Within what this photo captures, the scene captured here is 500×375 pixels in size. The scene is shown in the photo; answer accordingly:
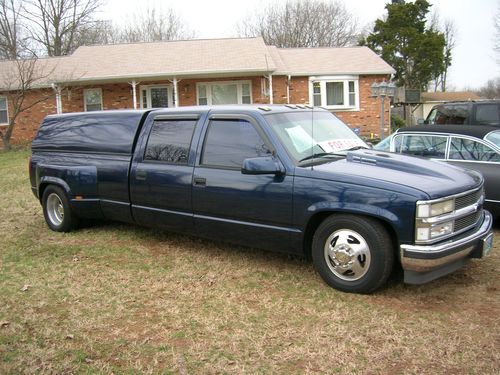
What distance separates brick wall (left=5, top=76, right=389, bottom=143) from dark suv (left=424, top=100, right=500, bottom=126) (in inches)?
473

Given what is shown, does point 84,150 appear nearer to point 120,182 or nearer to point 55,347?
point 120,182

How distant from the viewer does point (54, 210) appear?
6883 mm

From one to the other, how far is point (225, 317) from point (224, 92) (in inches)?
783

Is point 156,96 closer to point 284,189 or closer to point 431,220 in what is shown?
point 284,189

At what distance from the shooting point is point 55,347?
356cm

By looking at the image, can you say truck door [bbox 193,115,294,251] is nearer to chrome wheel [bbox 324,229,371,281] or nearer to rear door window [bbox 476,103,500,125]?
chrome wheel [bbox 324,229,371,281]

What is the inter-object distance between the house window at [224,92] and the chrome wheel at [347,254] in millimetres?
19025

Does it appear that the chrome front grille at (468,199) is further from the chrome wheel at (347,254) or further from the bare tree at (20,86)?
the bare tree at (20,86)

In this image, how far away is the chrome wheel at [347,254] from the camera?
420 cm

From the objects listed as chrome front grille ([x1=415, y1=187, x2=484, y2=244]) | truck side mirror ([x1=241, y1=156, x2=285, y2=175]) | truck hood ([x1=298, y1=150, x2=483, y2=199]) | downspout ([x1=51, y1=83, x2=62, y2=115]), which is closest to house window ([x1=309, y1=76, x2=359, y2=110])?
downspout ([x1=51, y1=83, x2=62, y2=115])

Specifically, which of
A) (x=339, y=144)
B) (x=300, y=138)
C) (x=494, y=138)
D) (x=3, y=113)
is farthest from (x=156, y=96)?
(x=300, y=138)

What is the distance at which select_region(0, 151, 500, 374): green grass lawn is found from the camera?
332cm

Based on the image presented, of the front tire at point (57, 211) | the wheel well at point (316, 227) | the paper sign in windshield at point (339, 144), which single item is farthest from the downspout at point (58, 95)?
the wheel well at point (316, 227)

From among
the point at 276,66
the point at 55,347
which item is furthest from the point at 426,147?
the point at 276,66
